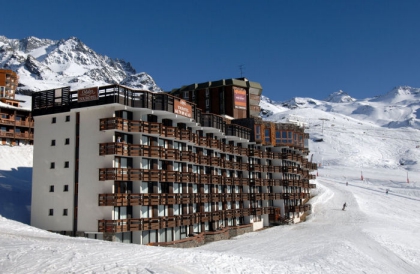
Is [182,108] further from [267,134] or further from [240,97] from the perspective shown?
[240,97]

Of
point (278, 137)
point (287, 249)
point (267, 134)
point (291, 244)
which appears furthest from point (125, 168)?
point (278, 137)

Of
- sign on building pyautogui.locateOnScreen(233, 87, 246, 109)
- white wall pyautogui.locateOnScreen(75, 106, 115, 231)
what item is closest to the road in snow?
white wall pyautogui.locateOnScreen(75, 106, 115, 231)

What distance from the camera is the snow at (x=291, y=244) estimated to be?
25.3m

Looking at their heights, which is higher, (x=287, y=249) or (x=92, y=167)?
(x=92, y=167)

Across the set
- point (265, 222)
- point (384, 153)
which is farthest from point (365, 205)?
point (384, 153)

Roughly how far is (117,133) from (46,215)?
10378 mm

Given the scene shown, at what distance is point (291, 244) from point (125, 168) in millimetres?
19106

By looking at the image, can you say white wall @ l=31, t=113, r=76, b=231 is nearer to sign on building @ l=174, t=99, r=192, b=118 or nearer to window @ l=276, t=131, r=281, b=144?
sign on building @ l=174, t=99, r=192, b=118

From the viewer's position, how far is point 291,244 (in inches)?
1875

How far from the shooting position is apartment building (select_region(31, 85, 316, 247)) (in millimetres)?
40344

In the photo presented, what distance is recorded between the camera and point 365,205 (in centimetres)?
8000

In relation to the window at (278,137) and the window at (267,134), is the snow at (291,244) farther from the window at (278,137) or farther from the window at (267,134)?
the window at (267,134)

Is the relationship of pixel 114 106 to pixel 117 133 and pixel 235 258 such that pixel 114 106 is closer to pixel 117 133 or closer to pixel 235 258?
pixel 117 133

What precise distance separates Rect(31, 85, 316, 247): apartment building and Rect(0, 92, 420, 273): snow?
4132mm
